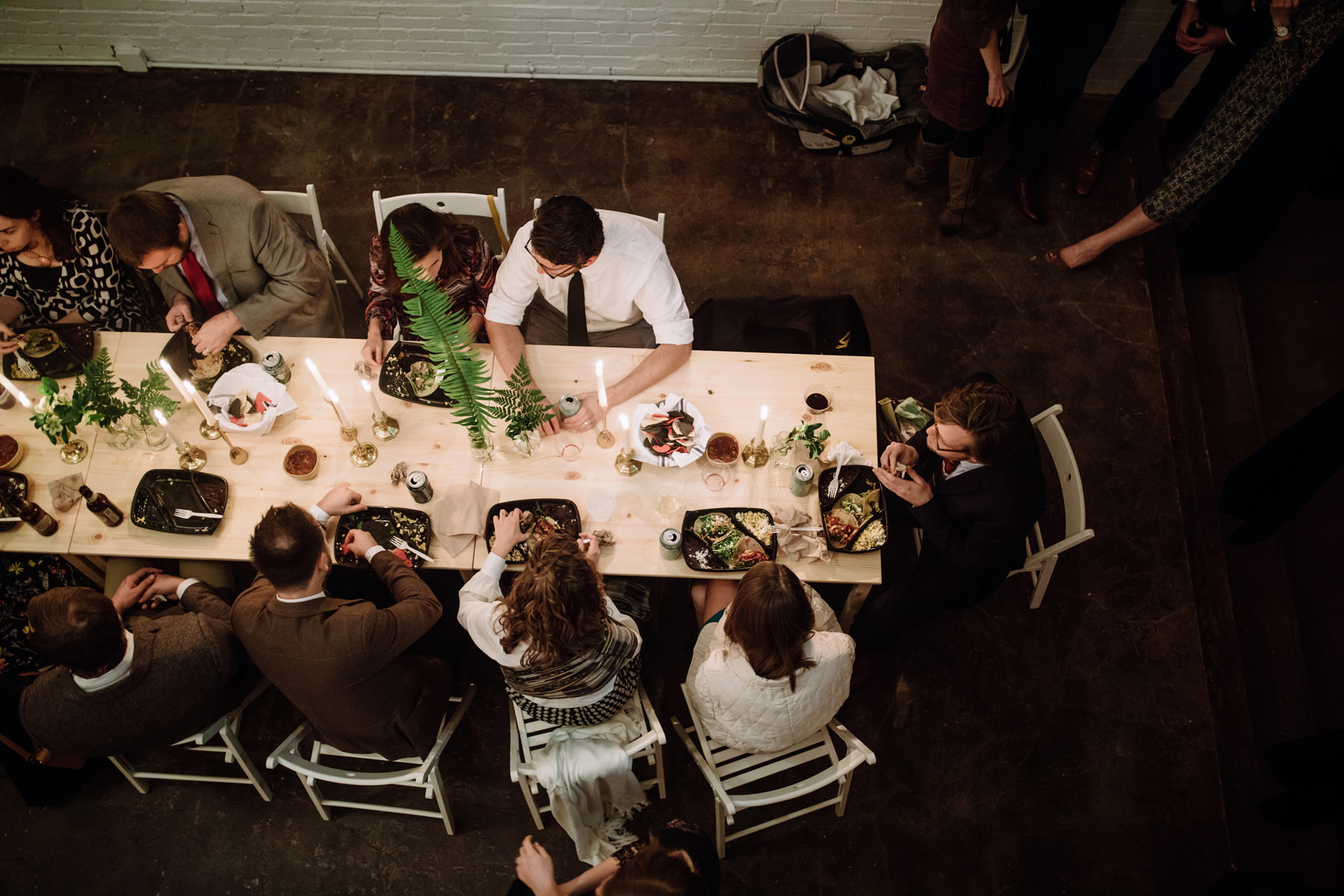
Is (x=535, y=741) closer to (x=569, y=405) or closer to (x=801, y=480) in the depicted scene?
(x=569, y=405)

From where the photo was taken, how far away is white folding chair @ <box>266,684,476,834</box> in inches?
109

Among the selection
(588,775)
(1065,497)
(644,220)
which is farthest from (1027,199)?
(588,775)

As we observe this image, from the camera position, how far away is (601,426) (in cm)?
307

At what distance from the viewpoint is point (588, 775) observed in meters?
2.76

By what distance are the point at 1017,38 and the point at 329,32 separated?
398 centimetres

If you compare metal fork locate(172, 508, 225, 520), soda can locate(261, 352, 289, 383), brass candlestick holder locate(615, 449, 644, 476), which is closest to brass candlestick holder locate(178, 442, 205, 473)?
metal fork locate(172, 508, 225, 520)

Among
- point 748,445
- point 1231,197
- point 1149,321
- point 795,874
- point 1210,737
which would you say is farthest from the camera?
point 1149,321

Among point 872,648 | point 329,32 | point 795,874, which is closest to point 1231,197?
point 872,648

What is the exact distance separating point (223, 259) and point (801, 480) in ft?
8.11

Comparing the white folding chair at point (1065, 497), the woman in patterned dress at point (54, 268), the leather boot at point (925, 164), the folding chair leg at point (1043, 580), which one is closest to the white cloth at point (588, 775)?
the white folding chair at point (1065, 497)

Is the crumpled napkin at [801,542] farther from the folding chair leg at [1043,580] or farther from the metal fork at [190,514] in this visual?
the metal fork at [190,514]

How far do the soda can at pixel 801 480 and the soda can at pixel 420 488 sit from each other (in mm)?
1300

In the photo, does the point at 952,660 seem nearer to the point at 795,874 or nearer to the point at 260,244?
the point at 795,874

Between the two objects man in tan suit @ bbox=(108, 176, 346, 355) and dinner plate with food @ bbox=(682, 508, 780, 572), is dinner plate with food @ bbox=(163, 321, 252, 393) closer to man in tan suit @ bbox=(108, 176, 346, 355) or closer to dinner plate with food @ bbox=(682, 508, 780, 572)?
man in tan suit @ bbox=(108, 176, 346, 355)
